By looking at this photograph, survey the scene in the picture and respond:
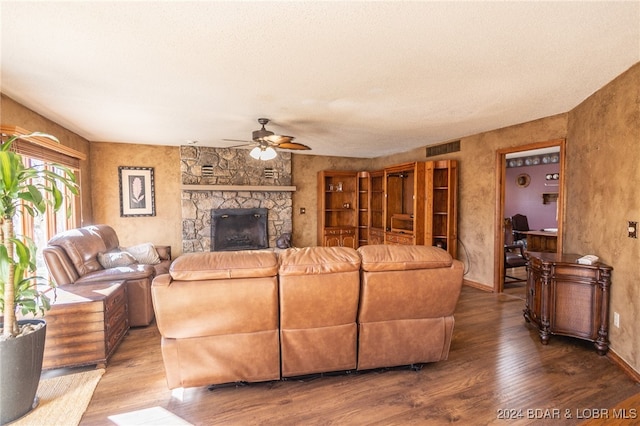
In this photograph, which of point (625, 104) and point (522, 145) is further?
point (522, 145)

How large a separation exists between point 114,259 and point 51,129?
78.6 inches

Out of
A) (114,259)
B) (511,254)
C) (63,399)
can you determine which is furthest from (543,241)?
(63,399)

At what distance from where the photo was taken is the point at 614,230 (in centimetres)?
266

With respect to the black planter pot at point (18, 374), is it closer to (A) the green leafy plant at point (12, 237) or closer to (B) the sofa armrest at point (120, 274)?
(A) the green leafy plant at point (12, 237)

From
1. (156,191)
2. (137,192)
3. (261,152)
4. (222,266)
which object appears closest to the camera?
(222,266)

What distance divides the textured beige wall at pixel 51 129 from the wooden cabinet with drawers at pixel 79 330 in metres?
1.82

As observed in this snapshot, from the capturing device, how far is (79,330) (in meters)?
2.39

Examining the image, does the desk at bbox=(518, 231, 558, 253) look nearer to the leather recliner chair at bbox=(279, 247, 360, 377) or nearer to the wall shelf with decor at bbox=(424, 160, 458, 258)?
the wall shelf with decor at bbox=(424, 160, 458, 258)

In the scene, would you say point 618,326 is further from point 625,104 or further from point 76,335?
point 76,335

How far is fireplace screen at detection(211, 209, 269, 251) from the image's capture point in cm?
622

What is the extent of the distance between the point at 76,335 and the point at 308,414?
1916mm

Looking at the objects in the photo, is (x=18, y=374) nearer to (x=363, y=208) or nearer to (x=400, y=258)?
(x=400, y=258)

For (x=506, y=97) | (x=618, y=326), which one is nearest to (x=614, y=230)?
(x=618, y=326)

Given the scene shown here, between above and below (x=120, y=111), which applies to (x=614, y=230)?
below
